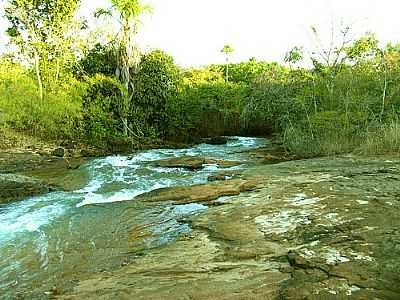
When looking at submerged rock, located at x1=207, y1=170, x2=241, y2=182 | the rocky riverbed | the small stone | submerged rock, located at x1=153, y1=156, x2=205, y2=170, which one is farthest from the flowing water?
the small stone

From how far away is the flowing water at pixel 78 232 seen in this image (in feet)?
16.6

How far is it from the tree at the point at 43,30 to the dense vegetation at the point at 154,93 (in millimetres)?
48

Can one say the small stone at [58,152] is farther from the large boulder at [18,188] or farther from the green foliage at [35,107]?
the large boulder at [18,188]

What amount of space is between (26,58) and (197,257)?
19.6 m

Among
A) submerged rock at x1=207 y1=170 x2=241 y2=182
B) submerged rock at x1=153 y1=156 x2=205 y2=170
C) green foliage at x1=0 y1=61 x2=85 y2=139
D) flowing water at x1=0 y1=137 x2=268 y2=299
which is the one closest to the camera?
flowing water at x1=0 y1=137 x2=268 y2=299

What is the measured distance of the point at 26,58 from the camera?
A: 21.7m

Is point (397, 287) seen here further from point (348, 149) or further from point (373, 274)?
point (348, 149)

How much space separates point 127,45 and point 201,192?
14.7 meters

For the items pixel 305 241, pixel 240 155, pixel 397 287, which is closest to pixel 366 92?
pixel 240 155

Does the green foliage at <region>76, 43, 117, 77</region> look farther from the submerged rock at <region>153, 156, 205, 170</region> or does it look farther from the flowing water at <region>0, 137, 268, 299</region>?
the flowing water at <region>0, 137, 268, 299</region>

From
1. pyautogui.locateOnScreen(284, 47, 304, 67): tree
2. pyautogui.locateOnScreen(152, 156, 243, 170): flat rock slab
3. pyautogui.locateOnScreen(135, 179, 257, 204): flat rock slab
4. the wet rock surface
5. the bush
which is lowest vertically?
pyautogui.locateOnScreen(152, 156, 243, 170): flat rock slab

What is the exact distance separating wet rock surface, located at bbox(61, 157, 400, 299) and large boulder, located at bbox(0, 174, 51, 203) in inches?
193

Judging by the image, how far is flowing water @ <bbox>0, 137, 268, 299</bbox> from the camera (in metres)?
5.06

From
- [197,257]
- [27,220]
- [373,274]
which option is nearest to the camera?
[373,274]
